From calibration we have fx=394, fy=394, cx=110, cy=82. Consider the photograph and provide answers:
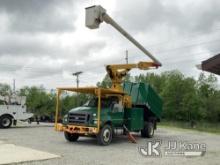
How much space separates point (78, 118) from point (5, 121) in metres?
10.2

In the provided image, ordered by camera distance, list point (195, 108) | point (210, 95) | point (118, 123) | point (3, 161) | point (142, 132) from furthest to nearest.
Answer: point (210, 95), point (195, 108), point (142, 132), point (118, 123), point (3, 161)

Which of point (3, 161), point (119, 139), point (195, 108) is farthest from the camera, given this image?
point (195, 108)

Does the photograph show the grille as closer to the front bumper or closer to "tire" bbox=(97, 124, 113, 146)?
the front bumper

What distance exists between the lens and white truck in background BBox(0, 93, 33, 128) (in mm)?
25578

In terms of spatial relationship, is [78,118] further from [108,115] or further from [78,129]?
[108,115]

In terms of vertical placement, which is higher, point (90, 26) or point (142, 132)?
point (90, 26)

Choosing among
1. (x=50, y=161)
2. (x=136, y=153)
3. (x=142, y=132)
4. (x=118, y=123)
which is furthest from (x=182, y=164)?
(x=142, y=132)

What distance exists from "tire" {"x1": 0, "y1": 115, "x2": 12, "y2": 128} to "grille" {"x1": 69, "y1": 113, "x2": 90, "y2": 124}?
31.4 feet

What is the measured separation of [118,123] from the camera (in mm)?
18156

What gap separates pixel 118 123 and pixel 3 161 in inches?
303

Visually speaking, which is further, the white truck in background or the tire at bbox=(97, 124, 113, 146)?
the white truck in background

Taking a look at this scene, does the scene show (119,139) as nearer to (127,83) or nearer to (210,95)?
(127,83)

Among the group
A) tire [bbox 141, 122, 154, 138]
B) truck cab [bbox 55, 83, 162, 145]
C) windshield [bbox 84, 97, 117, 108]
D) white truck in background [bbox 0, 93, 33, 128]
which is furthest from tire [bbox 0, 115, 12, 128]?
tire [bbox 141, 122, 154, 138]

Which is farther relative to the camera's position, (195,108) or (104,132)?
(195,108)
